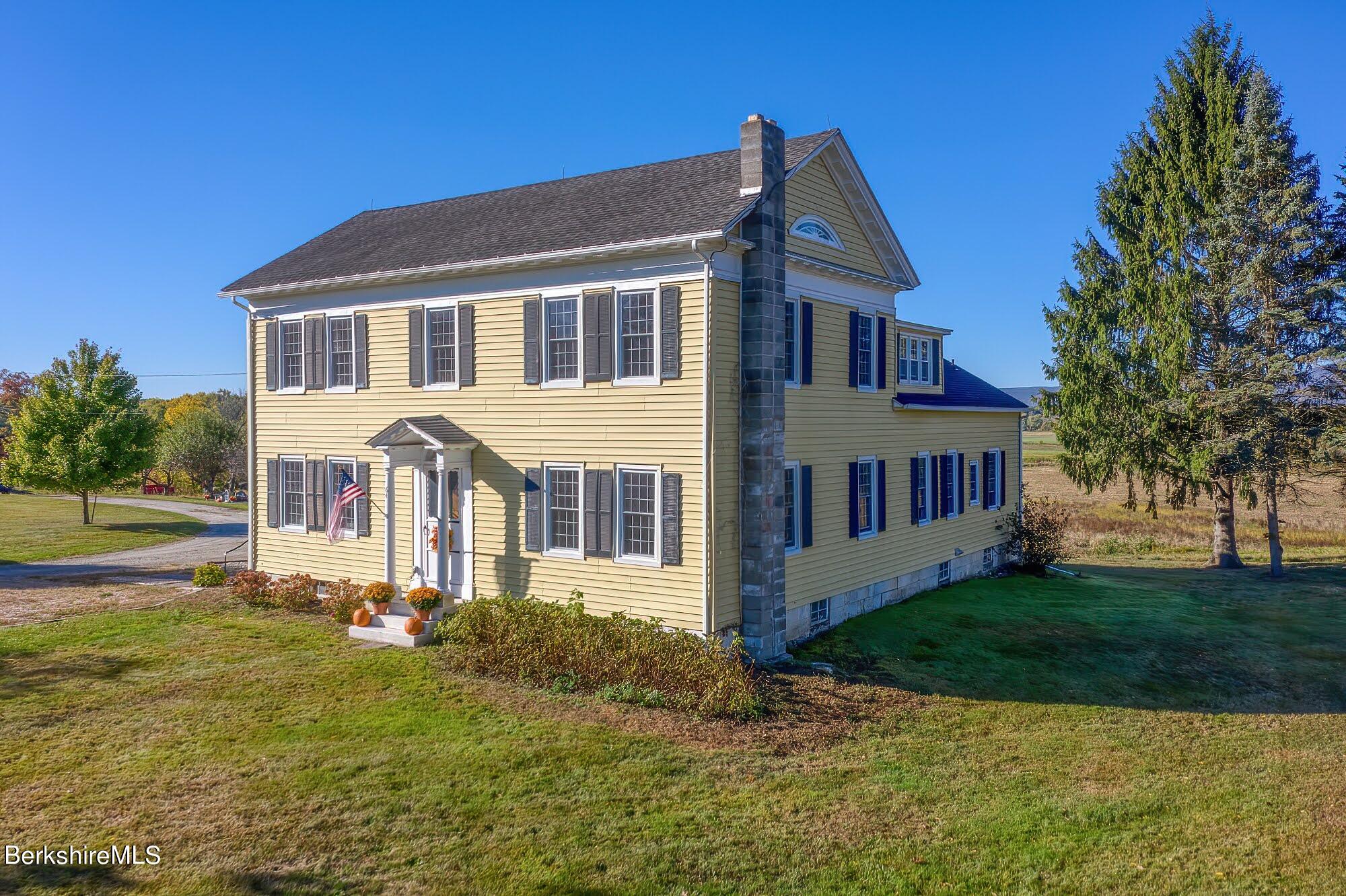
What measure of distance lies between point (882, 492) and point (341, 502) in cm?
1184

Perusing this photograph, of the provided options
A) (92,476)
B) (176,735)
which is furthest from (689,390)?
(92,476)

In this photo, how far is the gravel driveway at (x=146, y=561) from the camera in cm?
2412

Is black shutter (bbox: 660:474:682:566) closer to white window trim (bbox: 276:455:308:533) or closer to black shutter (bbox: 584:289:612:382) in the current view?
black shutter (bbox: 584:289:612:382)

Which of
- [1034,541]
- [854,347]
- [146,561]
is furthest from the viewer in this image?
[146,561]

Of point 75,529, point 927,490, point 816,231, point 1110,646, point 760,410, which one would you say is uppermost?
point 816,231

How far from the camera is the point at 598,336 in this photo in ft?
48.8

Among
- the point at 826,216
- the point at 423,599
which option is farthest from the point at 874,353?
the point at 423,599

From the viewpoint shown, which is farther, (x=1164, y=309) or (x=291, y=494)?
(x=1164, y=309)

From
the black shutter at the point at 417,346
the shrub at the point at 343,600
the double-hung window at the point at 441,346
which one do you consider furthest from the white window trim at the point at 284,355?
the shrub at the point at 343,600

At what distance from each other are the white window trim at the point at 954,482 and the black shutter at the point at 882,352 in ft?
13.4

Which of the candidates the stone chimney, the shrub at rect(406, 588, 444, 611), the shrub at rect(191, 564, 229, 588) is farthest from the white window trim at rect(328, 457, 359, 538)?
the stone chimney

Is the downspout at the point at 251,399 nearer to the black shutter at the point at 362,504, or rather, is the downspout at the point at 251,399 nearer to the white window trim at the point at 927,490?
the black shutter at the point at 362,504

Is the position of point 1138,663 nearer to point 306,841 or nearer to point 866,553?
point 866,553

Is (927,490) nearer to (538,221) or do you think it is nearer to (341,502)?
(538,221)
